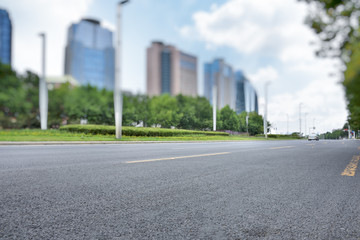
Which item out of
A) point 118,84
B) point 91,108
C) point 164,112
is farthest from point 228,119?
point 118,84

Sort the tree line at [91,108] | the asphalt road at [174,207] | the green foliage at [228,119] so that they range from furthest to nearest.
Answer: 1. the green foliage at [228,119]
2. the tree line at [91,108]
3. the asphalt road at [174,207]

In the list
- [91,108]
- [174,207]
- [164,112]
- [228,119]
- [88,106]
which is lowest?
[174,207]

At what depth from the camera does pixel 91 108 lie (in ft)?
132

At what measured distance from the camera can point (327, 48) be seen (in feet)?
15.3

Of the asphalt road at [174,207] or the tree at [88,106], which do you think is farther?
the tree at [88,106]

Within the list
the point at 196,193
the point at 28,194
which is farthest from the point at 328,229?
A: the point at 28,194

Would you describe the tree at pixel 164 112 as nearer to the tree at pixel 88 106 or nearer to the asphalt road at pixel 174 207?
the tree at pixel 88 106

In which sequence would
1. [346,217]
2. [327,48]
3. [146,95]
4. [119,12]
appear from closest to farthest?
[346,217] < [327,48] < [119,12] < [146,95]

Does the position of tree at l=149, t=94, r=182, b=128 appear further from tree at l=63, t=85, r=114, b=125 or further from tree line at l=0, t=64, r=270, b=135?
tree at l=63, t=85, r=114, b=125

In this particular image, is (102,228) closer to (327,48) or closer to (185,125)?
(327,48)

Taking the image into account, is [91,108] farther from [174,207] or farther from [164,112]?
[174,207]

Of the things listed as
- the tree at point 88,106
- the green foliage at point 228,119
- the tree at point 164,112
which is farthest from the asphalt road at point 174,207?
the green foliage at point 228,119

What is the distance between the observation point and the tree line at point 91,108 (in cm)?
3116

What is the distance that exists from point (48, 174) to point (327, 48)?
5.06 meters
